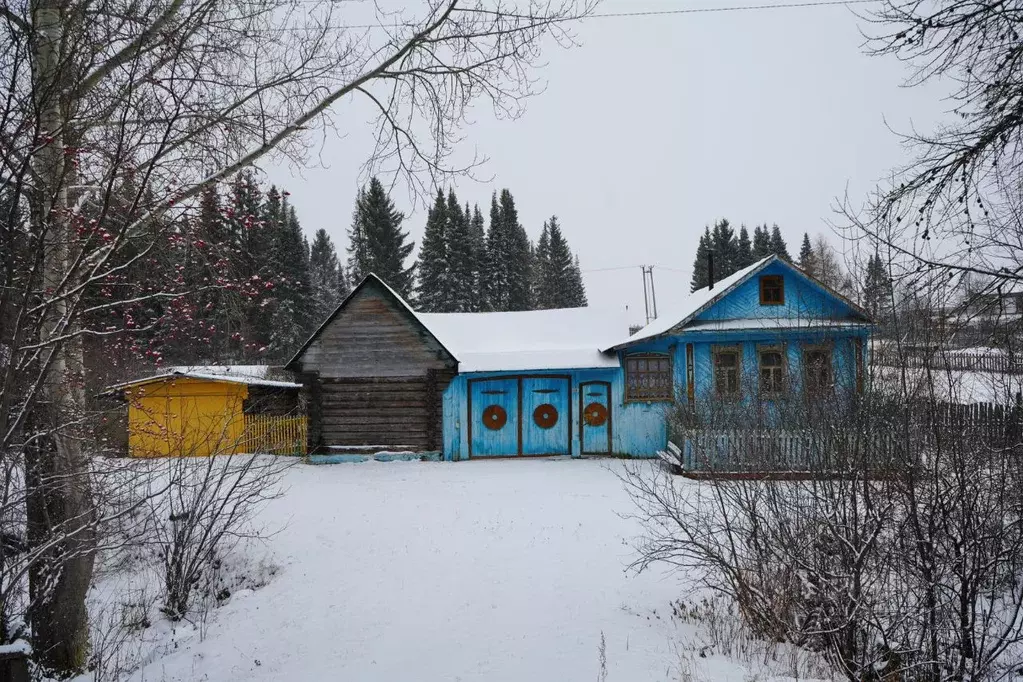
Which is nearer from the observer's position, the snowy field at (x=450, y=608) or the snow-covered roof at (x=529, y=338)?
the snowy field at (x=450, y=608)

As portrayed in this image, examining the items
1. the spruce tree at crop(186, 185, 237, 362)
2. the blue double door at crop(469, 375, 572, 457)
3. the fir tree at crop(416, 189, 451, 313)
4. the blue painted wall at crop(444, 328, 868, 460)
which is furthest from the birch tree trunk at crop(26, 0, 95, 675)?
the fir tree at crop(416, 189, 451, 313)

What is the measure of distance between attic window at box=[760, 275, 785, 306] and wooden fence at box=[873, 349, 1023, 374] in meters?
12.2

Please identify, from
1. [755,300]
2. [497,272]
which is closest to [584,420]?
[755,300]

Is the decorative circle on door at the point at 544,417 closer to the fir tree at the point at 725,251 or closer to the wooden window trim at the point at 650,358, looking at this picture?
the wooden window trim at the point at 650,358

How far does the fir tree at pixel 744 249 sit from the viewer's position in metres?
67.1

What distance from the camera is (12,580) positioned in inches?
146

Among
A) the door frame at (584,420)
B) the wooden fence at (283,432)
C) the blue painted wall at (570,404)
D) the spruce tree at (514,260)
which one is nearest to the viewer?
the blue painted wall at (570,404)

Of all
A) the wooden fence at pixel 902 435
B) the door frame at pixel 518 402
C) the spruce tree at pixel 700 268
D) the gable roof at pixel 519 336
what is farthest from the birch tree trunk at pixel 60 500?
the spruce tree at pixel 700 268

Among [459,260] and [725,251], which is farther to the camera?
[725,251]

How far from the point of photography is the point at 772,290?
1762 centimetres

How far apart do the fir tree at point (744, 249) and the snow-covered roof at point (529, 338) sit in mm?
50330

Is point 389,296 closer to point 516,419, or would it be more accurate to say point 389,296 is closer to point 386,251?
point 516,419

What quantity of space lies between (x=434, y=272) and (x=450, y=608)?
3802cm

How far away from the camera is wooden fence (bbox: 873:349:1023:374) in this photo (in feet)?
17.2
